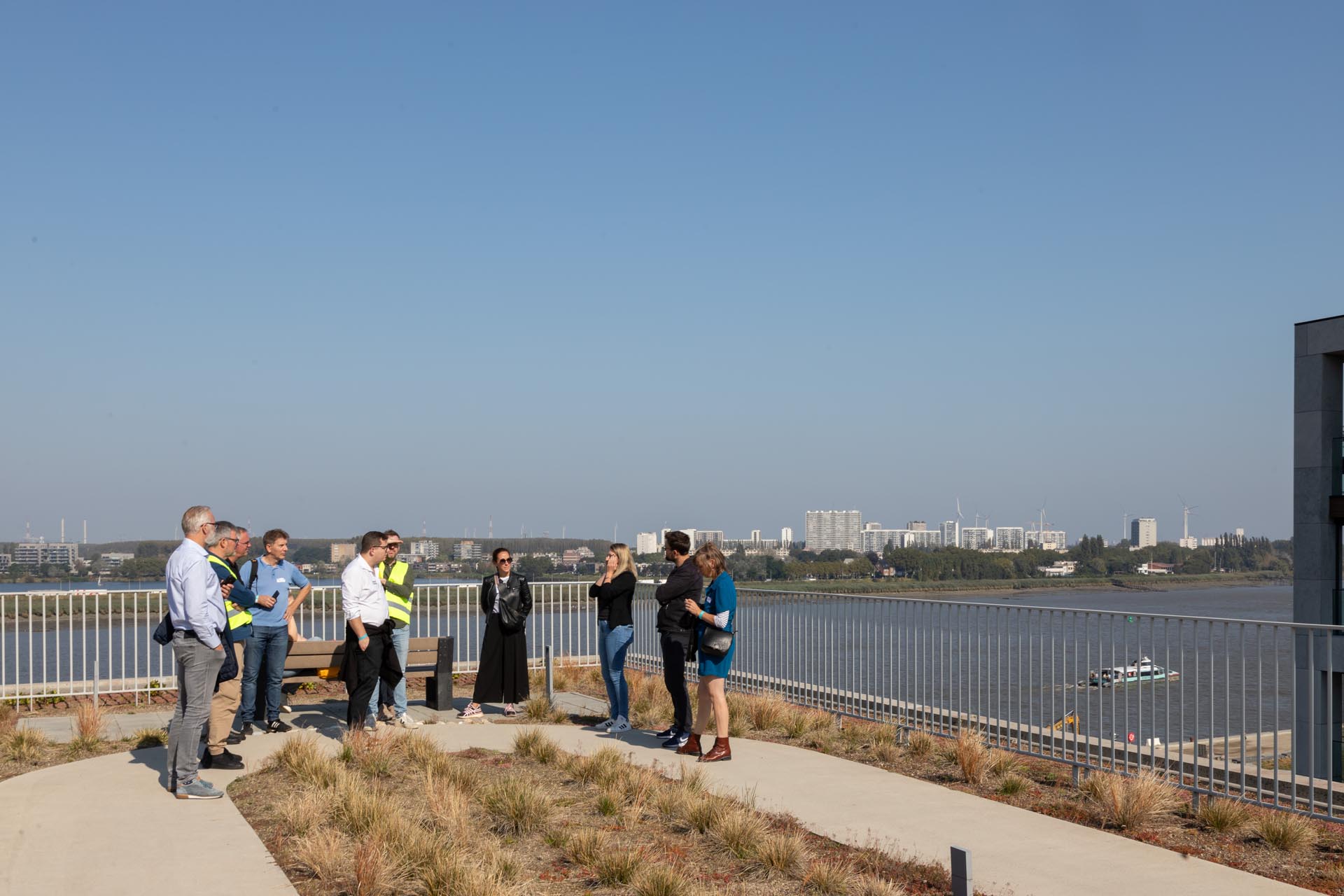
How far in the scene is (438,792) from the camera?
7.50 meters

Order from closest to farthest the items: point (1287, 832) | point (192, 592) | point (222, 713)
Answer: point (1287, 832)
point (192, 592)
point (222, 713)

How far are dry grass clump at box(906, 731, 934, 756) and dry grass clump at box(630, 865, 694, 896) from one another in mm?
4366

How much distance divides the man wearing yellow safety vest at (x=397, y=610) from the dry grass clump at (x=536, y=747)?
147 centimetres

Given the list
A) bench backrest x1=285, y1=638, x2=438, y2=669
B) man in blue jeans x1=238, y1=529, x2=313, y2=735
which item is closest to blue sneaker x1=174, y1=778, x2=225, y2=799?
man in blue jeans x1=238, y1=529, x2=313, y2=735

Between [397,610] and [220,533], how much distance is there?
2601 millimetres

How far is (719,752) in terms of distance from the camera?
914 cm

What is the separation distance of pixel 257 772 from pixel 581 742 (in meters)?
2.74

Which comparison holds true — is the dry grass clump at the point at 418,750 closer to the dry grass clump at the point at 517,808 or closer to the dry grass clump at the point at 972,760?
the dry grass clump at the point at 517,808

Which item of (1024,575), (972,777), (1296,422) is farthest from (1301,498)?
(1024,575)

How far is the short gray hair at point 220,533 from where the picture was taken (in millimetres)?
7949

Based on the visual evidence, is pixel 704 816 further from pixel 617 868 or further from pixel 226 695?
pixel 226 695

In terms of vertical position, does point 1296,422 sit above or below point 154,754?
above

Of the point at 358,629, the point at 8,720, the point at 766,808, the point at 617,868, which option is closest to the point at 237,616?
the point at 358,629

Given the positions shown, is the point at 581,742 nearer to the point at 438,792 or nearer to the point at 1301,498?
the point at 438,792
